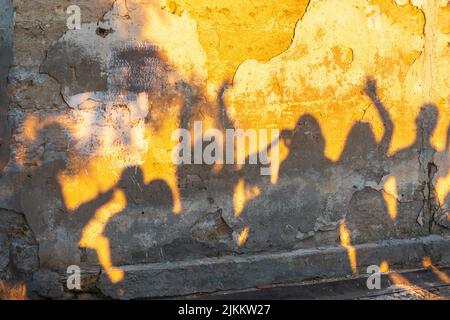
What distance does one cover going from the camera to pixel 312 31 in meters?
3.88

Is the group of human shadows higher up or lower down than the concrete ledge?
higher up

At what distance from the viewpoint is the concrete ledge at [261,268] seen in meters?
3.49

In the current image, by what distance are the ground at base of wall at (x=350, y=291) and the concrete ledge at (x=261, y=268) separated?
60 millimetres

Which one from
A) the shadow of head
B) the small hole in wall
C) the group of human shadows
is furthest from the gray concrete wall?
the shadow of head

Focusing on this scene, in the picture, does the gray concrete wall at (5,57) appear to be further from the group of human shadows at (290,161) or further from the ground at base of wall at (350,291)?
the ground at base of wall at (350,291)

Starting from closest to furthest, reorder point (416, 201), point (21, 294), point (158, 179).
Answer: point (21, 294)
point (158, 179)
point (416, 201)

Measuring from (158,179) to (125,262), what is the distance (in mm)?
574

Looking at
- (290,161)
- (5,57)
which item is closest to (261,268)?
(290,161)

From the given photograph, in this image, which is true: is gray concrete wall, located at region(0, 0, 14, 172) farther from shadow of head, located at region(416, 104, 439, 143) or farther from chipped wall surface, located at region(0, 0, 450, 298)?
shadow of head, located at region(416, 104, 439, 143)

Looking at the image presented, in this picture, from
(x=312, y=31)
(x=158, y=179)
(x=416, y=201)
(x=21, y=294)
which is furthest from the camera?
(x=416, y=201)

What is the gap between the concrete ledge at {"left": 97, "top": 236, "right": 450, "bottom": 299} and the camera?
349 centimetres

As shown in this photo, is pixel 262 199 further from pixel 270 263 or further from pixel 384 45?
pixel 384 45

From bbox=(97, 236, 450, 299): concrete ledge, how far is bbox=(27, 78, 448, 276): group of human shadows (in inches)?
15.5

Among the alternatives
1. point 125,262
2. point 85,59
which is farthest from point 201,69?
point 125,262
